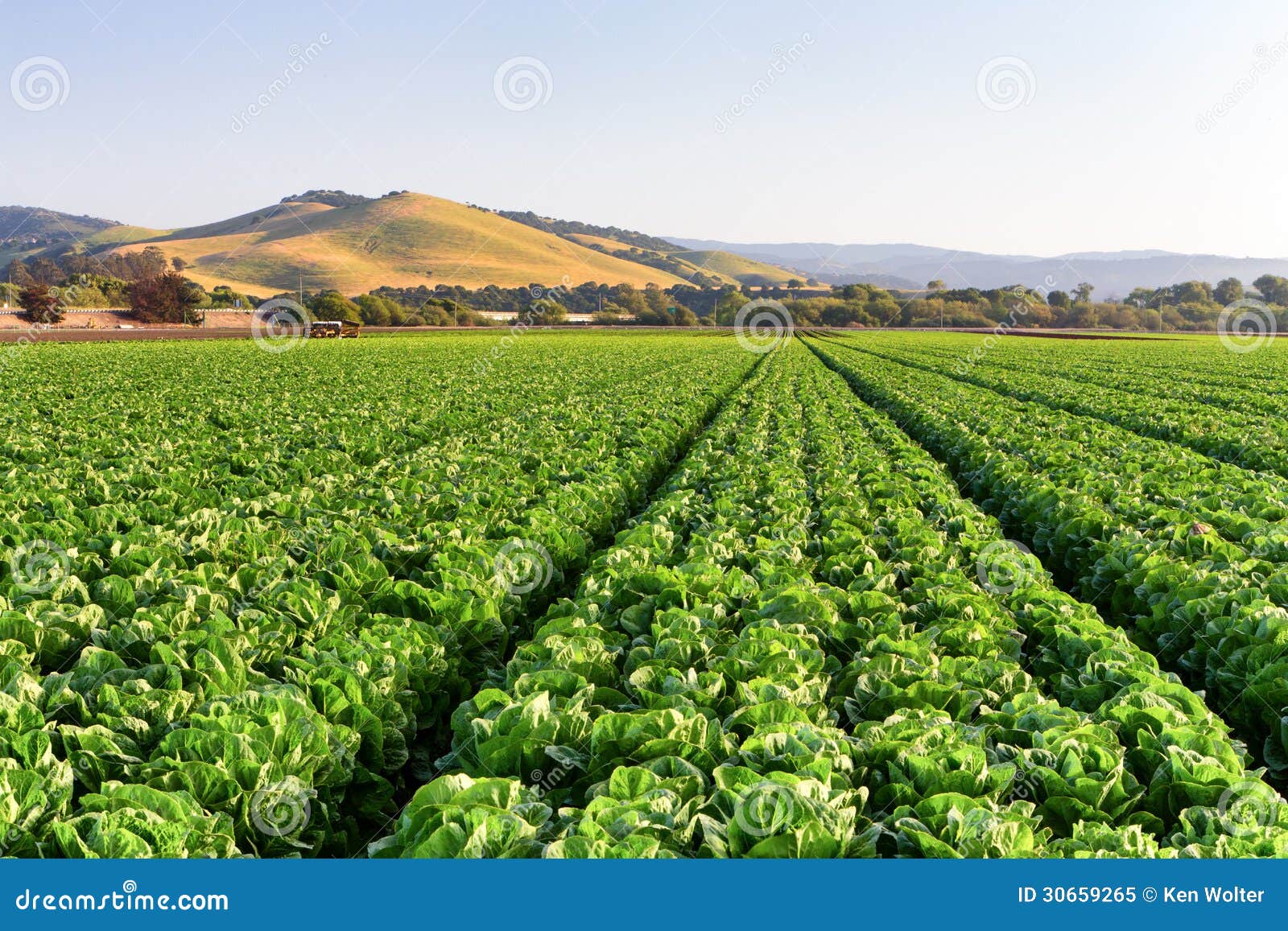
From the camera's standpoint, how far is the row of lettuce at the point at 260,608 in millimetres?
3178

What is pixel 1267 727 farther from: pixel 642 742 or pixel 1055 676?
pixel 642 742

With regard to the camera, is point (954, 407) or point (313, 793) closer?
point (313, 793)

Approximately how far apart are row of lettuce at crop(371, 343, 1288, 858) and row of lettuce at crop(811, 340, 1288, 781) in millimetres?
719

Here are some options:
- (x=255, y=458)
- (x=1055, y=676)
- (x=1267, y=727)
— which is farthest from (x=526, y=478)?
(x=1267, y=727)

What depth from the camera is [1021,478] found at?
10406mm

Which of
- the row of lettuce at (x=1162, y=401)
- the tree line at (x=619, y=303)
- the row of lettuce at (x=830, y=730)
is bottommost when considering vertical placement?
the row of lettuce at (x=830, y=730)

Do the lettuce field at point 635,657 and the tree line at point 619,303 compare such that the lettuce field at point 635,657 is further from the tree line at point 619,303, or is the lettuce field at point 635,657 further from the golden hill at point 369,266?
the golden hill at point 369,266

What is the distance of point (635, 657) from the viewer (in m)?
4.22

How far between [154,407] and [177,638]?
607 inches

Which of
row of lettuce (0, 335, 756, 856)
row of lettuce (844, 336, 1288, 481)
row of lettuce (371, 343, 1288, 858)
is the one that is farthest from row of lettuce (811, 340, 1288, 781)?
row of lettuce (0, 335, 756, 856)

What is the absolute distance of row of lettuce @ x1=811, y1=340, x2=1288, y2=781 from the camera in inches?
192

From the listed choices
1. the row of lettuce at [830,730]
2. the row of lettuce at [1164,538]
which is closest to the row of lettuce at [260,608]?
the row of lettuce at [830,730]

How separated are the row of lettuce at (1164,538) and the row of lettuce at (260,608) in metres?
4.50

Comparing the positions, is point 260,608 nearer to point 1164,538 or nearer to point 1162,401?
point 1164,538
